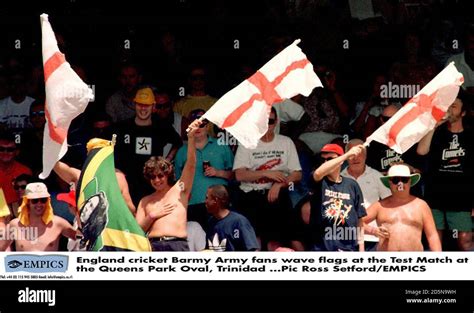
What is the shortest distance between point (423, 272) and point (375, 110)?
2.41 metres

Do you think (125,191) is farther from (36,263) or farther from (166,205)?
(36,263)

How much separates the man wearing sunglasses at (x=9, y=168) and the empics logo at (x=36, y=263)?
53.6 inches

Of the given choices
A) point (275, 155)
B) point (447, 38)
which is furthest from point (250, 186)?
point (447, 38)

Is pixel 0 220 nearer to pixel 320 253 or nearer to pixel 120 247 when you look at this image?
pixel 120 247

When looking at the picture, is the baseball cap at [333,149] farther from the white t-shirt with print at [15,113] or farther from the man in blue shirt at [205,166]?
the white t-shirt with print at [15,113]

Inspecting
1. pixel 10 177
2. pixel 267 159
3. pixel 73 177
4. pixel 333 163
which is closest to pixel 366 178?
pixel 267 159

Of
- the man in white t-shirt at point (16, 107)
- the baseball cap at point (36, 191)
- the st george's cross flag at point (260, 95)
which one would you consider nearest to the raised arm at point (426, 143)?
the st george's cross flag at point (260, 95)

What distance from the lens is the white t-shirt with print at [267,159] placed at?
17.9 metres

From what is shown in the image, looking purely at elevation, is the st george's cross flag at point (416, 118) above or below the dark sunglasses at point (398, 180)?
above

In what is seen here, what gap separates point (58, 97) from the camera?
658 inches

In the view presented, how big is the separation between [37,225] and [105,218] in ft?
2.87

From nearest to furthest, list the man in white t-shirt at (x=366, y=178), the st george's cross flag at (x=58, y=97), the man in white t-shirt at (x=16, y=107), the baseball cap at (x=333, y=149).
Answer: the st george's cross flag at (x=58, y=97)
the baseball cap at (x=333, y=149)
the man in white t-shirt at (x=366, y=178)
the man in white t-shirt at (x=16, y=107)

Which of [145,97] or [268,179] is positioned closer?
[268,179]

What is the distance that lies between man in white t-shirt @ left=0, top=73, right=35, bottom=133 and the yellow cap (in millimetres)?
1228
